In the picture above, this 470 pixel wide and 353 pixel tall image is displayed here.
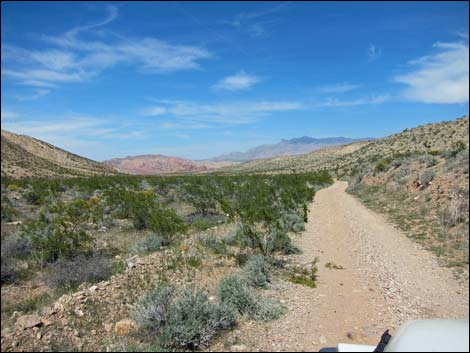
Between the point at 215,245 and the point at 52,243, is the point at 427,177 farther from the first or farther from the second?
the point at 52,243

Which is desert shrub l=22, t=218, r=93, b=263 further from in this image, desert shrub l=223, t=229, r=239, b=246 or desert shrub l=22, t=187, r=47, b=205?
desert shrub l=223, t=229, r=239, b=246

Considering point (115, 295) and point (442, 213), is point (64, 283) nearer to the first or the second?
point (115, 295)

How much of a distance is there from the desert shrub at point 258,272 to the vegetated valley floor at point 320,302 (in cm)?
24

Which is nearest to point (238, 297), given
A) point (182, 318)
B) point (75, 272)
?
point (182, 318)

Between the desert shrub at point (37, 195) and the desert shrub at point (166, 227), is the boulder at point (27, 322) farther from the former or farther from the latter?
the desert shrub at point (166, 227)

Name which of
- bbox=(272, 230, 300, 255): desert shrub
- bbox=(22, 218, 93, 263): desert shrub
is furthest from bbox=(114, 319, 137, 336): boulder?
bbox=(272, 230, 300, 255): desert shrub

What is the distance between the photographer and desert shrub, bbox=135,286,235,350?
4.53 m

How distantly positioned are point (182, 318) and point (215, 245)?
462 cm

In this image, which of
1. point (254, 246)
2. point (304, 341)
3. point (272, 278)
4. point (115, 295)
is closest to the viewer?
point (304, 341)

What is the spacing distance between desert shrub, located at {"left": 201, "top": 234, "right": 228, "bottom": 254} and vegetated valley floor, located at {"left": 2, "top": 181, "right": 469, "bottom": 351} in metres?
0.71

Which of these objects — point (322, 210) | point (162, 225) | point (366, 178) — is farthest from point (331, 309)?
point (366, 178)

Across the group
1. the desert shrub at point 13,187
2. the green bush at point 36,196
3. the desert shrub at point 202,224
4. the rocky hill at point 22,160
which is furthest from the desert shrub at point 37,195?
the desert shrub at point 202,224

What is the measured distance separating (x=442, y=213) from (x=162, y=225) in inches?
336

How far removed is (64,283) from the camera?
6.72m
